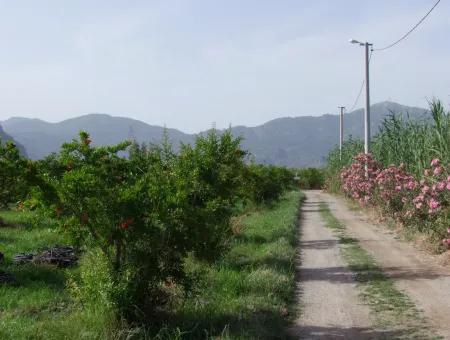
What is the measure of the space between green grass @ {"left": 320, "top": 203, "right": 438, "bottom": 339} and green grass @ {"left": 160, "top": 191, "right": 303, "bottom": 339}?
1278 mm

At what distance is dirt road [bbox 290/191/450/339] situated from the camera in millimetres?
7723

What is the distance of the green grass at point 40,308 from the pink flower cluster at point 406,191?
308 inches

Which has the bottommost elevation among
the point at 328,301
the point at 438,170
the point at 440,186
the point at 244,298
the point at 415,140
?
the point at 328,301

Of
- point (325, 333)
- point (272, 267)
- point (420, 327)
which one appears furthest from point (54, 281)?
point (420, 327)

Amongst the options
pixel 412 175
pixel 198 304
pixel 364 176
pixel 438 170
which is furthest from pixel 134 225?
pixel 364 176

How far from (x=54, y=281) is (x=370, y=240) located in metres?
9.29

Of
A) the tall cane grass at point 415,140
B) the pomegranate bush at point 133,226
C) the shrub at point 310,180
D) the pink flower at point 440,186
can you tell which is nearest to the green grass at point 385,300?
the pink flower at point 440,186

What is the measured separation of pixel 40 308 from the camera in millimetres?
8797

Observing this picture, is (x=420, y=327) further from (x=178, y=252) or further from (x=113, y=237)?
(x=113, y=237)

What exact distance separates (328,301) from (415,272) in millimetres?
2933

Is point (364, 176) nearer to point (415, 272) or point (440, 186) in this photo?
point (440, 186)

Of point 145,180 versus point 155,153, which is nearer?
point 145,180

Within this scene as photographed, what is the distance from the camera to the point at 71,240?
7242 millimetres

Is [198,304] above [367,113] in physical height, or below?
below
